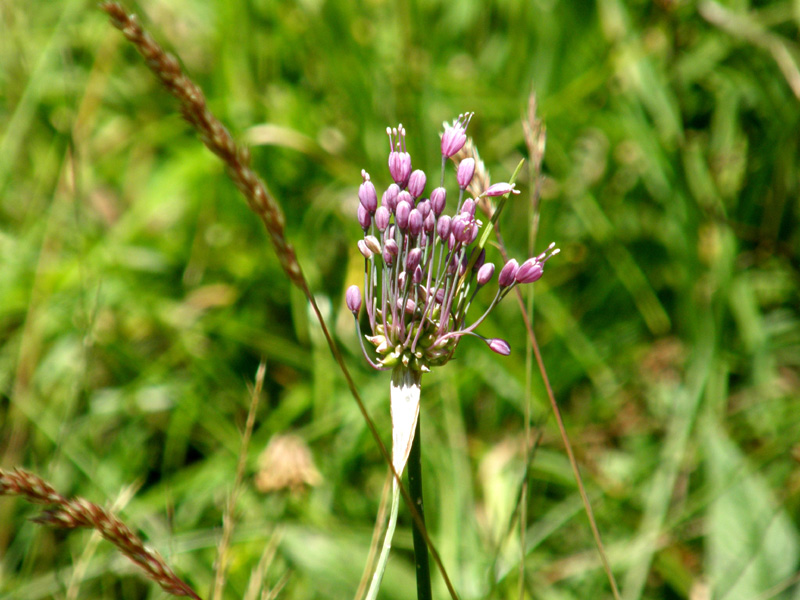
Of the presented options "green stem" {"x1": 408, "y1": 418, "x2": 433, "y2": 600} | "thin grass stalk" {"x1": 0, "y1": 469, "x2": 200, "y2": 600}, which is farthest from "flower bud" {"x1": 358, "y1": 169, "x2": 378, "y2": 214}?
"thin grass stalk" {"x1": 0, "y1": 469, "x2": 200, "y2": 600}

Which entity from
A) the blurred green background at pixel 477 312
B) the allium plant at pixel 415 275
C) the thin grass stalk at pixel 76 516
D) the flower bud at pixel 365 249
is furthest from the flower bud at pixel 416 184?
the blurred green background at pixel 477 312

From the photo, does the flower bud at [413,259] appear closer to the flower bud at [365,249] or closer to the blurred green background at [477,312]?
the flower bud at [365,249]

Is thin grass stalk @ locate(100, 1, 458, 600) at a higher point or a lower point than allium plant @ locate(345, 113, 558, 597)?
higher


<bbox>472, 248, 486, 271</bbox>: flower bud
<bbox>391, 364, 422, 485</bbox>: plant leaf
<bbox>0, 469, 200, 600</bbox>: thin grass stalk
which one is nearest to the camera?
<bbox>0, 469, 200, 600</bbox>: thin grass stalk

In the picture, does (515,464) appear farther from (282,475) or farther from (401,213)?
(401,213)

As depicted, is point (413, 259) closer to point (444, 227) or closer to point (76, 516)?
point (444, 227)

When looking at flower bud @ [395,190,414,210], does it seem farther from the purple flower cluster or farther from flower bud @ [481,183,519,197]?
flower bud @ [481,183,519,197]

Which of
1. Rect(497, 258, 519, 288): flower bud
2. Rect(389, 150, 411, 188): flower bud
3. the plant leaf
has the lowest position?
the plant leaf

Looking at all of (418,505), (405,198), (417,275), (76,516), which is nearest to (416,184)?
(405,198)
